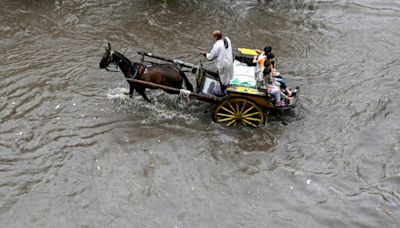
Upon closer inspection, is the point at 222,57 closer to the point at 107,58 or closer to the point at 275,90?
the point at 275,90

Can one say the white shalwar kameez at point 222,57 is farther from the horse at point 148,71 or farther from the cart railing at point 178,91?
A: the horse at point 148,71

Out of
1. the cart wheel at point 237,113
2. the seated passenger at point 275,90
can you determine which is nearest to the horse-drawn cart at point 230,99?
the cart wheel at point 237,113

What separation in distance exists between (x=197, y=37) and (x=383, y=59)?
6.34 meters

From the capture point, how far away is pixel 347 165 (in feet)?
29.0

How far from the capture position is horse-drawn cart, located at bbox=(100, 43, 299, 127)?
9.02 meters

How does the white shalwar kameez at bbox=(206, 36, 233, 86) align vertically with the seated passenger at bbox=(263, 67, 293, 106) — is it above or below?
above

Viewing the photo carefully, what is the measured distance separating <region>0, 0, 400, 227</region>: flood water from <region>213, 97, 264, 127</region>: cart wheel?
0.31 metres

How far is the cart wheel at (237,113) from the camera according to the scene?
30.0 feet

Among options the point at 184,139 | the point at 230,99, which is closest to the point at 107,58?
the point at 184,139

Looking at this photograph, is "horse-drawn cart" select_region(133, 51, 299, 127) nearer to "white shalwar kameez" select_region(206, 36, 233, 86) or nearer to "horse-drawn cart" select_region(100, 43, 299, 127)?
"horse-drawn cart" select_region(100, 43, 299, 127)

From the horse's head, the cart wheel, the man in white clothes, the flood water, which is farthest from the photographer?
A: the horse's head

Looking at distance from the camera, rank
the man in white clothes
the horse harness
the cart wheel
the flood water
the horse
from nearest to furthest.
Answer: the flood water → the man in white clothes → the cart wheel → the horse → the horse harness

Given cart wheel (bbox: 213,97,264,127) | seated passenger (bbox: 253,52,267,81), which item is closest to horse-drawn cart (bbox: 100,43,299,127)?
cart wheel (bbox: 213,97,264,127)

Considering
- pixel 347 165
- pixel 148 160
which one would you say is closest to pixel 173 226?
pixel 148 160
